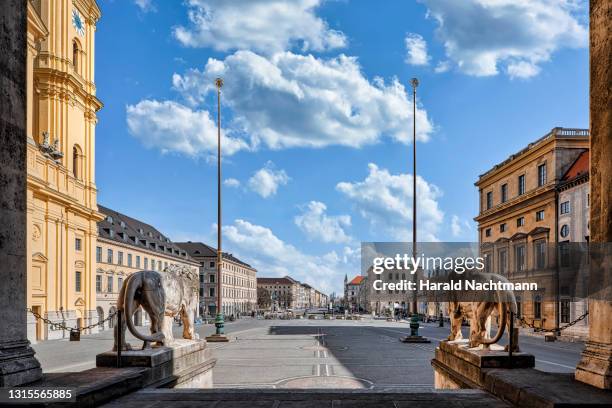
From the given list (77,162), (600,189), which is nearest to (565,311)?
(600,189)

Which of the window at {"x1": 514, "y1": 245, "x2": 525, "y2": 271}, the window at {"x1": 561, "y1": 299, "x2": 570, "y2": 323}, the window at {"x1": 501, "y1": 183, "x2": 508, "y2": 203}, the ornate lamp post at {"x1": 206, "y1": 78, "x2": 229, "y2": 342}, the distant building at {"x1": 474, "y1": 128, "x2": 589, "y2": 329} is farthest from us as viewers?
the window at {"x1": 501, "y1": 183, "x2": 508, "y2": 203}

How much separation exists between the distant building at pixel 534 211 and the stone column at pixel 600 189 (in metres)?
29.2

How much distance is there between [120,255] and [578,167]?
49249 mm

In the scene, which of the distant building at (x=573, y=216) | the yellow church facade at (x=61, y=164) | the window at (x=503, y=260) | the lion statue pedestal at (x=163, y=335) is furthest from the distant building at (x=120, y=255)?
the lion statue pedestal at (x=163, y=335)

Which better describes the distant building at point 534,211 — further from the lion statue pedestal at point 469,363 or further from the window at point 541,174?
the lion statue pedestal at point 469,363

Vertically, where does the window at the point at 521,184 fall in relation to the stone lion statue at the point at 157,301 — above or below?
above

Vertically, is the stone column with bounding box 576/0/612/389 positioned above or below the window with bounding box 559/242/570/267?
above

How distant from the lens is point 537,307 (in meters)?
42.6

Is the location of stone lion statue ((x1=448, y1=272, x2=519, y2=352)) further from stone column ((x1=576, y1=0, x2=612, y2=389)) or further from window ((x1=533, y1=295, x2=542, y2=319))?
window ((x1=533, y1=295, x2=542, y2=319))

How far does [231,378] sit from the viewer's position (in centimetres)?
1462

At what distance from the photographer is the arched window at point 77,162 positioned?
39562 millimetres

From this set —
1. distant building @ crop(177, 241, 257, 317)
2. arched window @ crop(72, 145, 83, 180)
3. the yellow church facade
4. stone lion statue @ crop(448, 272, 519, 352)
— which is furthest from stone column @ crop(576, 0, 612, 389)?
distant building @ crop(177, 241, 257, 317)

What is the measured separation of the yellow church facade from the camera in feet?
103

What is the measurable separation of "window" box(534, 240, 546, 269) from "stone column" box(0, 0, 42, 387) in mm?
41673
